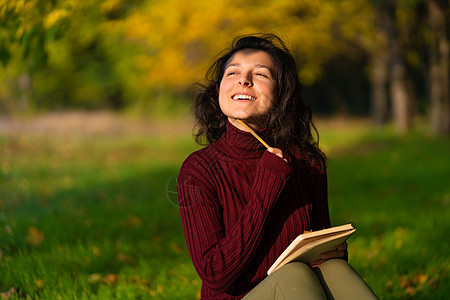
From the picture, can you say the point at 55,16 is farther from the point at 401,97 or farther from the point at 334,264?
the point at 401,97

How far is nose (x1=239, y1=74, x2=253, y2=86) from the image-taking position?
2.11 metres

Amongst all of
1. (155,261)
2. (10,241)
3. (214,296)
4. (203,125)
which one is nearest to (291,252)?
(214,296)

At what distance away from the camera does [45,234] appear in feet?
14.7

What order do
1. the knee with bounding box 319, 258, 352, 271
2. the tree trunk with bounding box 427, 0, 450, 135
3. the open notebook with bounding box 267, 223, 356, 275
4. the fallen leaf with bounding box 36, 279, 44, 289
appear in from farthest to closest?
the tree trunk with bounding box 427, 0, 450, 135 < the fallen leaf with bounding box 36, 279, 44, 289 < the knee with bounding box 319, 258, 352, 271 < the open notebook with bounding box 267, 223, 356, 275

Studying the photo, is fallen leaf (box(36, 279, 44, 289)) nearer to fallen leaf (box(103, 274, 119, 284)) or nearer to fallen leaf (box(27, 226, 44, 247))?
fallen leaf (box(103, 274, 119, 284))

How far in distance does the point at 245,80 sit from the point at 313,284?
2.79ft

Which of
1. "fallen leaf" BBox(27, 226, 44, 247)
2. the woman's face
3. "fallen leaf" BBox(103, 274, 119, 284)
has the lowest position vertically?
"fallen leaf" BBox(103, 274, 119, 284)

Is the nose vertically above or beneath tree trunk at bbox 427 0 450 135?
above

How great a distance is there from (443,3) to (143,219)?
9.02 m

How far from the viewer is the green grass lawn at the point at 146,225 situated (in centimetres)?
341

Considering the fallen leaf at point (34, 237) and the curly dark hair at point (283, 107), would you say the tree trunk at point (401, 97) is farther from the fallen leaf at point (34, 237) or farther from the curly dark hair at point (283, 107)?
the curly dark hair at point (283, 107)

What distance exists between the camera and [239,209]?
2068 millimetres

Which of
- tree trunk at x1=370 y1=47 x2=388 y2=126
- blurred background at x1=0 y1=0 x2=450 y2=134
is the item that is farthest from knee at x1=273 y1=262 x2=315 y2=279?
tree trunk at x1=370 y1=47 x2=388 y2=126

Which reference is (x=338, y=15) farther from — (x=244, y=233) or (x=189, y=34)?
(x=244, y=233)
